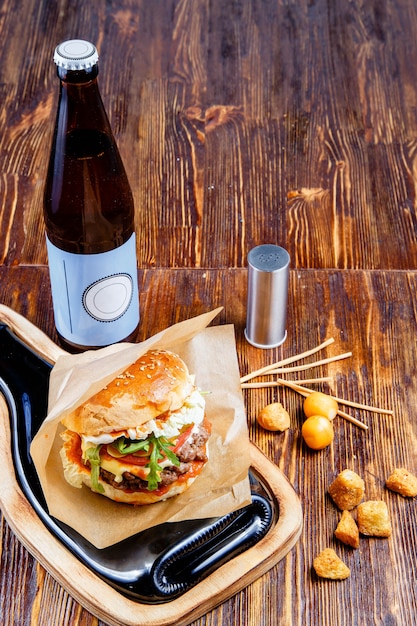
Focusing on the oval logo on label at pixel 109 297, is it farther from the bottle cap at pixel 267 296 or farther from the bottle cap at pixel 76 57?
the bottle cap at pixel 76 57

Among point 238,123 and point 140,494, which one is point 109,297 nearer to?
point 140,494

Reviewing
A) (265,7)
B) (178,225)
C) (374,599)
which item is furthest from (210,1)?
(374,599)

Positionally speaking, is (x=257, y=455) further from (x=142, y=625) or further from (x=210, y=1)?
(x=210, y=1)

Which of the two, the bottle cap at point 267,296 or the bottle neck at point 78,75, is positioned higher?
the bottle neck at point 78,75

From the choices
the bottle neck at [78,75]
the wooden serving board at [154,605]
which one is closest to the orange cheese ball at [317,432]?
the wooden serving board at [154,605]

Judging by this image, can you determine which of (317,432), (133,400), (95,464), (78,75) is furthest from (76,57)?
(317,432)

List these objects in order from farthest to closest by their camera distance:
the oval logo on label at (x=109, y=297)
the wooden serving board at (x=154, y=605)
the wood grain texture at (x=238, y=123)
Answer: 1. the wood grain texture at (x=238, y=123)
2. the oval logo on label at (x=109, y=297)
3. the wooden serving board at (x=154, y=605)

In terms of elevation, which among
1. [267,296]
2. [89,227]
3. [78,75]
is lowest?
[267,296]
